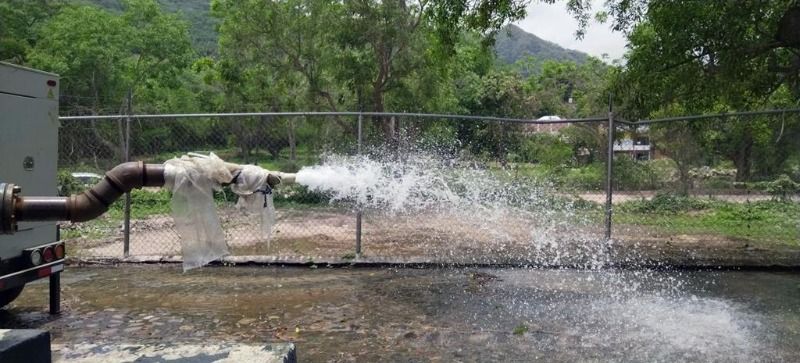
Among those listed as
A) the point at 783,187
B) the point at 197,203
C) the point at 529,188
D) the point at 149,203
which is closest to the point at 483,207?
the point at 529,188

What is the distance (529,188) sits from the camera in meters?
9.02

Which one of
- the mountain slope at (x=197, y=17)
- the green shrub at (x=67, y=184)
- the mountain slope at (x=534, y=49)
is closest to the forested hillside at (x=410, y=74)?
the green shrub at (x=67, y=184)

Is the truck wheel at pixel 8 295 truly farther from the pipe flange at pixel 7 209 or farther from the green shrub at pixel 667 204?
the green shrub at pixel 667 204

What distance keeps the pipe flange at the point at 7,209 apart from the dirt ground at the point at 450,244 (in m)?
5.66

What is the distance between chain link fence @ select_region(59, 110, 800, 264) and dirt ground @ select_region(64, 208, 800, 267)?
34mm

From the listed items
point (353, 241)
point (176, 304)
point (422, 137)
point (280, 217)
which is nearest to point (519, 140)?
point (422, 137)

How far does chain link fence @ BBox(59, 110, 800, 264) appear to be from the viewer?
27.5 ft

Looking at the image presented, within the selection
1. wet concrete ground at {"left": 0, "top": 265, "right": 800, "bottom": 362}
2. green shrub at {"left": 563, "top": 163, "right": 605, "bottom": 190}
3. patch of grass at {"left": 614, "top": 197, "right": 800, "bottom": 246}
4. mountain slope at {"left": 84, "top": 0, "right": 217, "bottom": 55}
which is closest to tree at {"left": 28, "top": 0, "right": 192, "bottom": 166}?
mountain slope at {"left": 84, "top": 0, "right": 217, "bottom": 55}

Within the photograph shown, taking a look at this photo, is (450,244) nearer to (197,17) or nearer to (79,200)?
(79,200)

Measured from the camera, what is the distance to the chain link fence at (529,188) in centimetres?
839

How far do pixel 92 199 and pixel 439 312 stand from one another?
12.1ft

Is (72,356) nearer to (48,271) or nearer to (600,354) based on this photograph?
(48,271)

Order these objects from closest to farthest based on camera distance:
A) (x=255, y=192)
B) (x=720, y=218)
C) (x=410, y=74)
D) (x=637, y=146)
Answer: (x=255, y=192) → (x=637, y=146) → (x=720, y=218) → (x=410, y=74)

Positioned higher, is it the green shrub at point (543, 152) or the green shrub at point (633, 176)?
the green shrub at point (543, 152)
